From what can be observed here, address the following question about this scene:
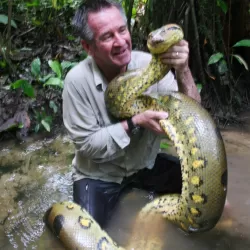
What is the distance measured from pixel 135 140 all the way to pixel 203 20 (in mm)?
2313

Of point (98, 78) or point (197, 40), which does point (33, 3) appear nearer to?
point (197, 40)

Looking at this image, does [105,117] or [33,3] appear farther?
[33,3]

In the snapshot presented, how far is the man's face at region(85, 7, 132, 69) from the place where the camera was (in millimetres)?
2609

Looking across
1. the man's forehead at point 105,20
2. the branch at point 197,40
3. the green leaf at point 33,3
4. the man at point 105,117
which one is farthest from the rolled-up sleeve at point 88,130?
the green leaf at point 33,3

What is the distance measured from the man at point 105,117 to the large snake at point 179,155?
0.10m

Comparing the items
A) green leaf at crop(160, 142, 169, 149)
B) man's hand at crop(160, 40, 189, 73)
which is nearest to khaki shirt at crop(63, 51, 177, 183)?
man's hand at crop(160, 40, 189, 73)

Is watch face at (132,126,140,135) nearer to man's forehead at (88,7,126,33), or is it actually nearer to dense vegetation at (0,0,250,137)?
man's forehead at (88,7,126,33)

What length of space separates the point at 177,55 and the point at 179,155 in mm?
633

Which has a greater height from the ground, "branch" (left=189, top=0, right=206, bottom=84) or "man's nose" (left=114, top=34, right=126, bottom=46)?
"man's nose" (left=114, top=34, right=126, bottom=46)

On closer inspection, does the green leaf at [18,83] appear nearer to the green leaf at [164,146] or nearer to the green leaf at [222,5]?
the green leaf at [164,146]

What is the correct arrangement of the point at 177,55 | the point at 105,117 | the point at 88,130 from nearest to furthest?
1. the point at 177,55
2. the point at 88,130
3. the point at 105,117

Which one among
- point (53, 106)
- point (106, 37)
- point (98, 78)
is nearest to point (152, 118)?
point (98, 78)

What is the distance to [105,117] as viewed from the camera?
2861mm

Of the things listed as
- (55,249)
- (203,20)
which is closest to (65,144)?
(55,249)
